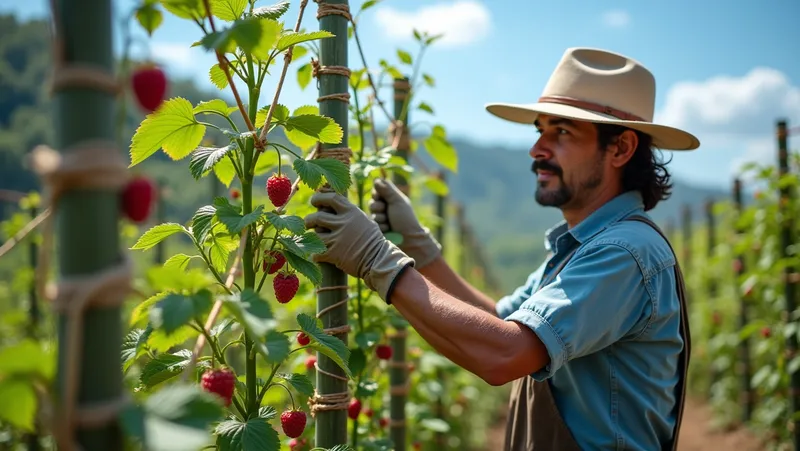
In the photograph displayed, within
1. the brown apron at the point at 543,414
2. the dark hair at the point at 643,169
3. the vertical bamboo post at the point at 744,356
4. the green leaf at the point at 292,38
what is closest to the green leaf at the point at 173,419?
the green leaf at the point at 292,38

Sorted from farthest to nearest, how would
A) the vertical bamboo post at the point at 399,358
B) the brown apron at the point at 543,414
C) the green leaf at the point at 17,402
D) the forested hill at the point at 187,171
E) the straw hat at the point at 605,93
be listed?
the forested hill at the point at 187,171
the vertical bamboo post at the point at 399,358
the straw hat at the point at 605,93
the brown apron at the point at 543,414
the green leaf at the point at 17,402

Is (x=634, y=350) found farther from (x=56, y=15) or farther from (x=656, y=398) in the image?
(x=56, y=15)

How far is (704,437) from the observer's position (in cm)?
688

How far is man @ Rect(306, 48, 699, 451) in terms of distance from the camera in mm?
1733

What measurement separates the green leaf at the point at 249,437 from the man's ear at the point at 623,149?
1674 millimetres

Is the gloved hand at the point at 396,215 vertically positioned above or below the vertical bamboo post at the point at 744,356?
above

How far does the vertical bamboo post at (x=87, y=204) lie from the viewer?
2.44 feet

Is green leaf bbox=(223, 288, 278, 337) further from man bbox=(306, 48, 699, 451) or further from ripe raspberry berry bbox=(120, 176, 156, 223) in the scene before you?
man bbox=(306, 48, 699, 451)

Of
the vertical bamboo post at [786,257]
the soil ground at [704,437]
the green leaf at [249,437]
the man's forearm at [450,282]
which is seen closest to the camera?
the green leaf at [249,437]

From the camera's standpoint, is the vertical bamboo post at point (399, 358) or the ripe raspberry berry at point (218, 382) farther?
the vertical bamboo post at point (399, 358)

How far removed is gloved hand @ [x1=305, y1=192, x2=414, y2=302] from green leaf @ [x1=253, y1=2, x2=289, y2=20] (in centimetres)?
51

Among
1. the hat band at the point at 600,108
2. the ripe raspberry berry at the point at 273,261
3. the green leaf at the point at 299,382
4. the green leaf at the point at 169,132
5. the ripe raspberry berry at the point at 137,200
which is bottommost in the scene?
the green leaf at the point at 299,382

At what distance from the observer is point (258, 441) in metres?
1.17

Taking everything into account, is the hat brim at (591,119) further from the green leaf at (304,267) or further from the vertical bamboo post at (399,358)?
the green leaf at (304,267)
